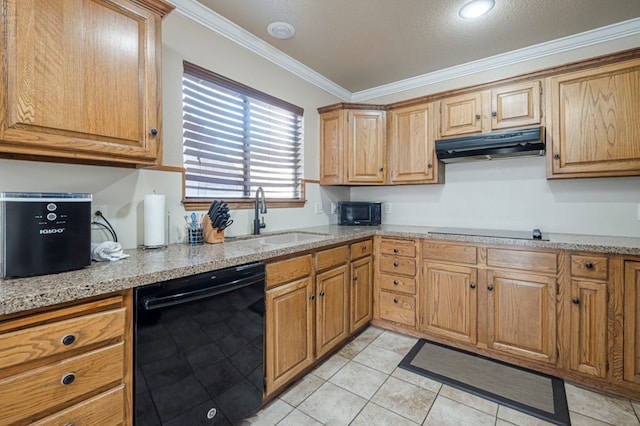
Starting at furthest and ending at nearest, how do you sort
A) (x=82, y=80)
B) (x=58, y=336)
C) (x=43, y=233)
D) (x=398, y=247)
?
(x=398, y=247) → (x=82, y=80) → (x=43, y=233) → (x=58, y=336)

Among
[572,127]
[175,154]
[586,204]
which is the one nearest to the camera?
[175,154]

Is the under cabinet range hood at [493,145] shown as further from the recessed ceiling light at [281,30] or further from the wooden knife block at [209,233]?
the wooden knife block at [209,233]

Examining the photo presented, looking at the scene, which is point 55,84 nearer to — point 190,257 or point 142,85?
point 142,85

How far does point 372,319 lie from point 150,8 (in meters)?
2.80

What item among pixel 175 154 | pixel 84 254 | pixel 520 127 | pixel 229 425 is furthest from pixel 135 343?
pixel 520 127

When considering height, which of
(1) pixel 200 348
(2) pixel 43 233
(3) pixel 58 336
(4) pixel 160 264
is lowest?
(1) pixel 200 348

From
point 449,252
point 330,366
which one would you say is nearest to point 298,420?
point 330,366

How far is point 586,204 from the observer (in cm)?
242

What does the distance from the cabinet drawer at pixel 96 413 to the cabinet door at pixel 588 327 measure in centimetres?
257

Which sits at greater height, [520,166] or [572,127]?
[572,127]

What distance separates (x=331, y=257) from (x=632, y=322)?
6.18 ft

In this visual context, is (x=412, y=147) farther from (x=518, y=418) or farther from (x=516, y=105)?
(x=518, y=418)

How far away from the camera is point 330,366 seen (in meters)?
2.21

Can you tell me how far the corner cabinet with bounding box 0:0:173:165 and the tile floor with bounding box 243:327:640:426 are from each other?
1626mm
